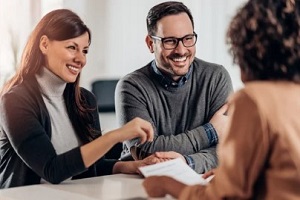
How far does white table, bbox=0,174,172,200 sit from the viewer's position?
180cm

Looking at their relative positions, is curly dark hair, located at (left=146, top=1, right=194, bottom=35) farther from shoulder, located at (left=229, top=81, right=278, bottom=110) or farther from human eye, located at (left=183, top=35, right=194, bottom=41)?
shoulder, located at (left=229, top=81, right=278, bottom=110)

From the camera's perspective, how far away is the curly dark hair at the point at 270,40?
119 cm

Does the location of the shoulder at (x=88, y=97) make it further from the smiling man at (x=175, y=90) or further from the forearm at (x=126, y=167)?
the forearm at (x=126, y=167)

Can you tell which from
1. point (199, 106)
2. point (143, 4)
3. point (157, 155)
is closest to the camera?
point (157, 155)

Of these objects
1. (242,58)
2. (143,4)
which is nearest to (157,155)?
(242,58)

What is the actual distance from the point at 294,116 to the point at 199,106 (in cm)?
136

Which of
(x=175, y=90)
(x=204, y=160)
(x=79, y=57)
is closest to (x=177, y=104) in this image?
(x=175, y=90)

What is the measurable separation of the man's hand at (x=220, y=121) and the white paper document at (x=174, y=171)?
552mm

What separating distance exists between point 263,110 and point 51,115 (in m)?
1.22

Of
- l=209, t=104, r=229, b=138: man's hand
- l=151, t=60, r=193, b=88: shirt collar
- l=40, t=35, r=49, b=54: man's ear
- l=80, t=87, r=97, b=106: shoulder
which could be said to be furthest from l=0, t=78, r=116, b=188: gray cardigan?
l=209, t=104, r=229, b=138: man's hand

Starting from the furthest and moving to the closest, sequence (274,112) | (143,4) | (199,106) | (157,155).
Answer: (143,4) < (199,106) < (157,155) < (274,112)

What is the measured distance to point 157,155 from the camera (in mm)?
2156

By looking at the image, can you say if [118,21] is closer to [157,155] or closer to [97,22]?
[97,22]

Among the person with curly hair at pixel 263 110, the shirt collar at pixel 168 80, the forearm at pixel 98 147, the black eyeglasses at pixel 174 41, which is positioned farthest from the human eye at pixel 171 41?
the person with curly hair at pixel 263 110
